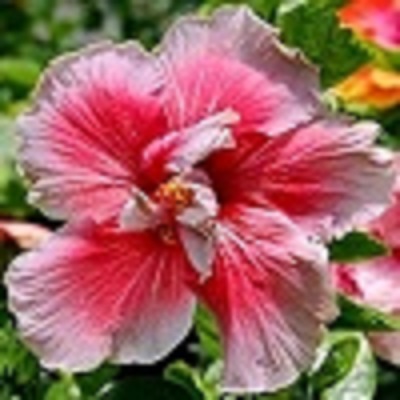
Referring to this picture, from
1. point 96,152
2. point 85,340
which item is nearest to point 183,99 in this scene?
point 96,152

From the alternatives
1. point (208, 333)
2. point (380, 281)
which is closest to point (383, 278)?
point (380, 281)

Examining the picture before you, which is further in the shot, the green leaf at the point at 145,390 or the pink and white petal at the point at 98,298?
the green leaf at the point at 145,390

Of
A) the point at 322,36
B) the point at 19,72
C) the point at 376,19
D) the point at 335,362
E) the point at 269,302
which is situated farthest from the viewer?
the point at 19,72

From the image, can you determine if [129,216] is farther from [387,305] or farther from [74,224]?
[387,305]

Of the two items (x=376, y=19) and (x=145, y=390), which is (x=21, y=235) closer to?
(x=145, y=390)

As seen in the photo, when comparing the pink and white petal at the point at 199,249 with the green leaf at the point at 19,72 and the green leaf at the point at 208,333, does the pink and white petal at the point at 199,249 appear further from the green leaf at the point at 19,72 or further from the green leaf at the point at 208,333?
the green leaf at the point at 19,72

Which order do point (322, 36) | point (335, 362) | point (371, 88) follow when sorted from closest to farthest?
point (322, 36), point (335, 362), point (371, 88)

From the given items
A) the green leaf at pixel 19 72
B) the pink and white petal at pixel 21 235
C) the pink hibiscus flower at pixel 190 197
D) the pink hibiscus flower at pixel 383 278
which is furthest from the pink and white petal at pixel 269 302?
the green leaf at pixel 19 72
